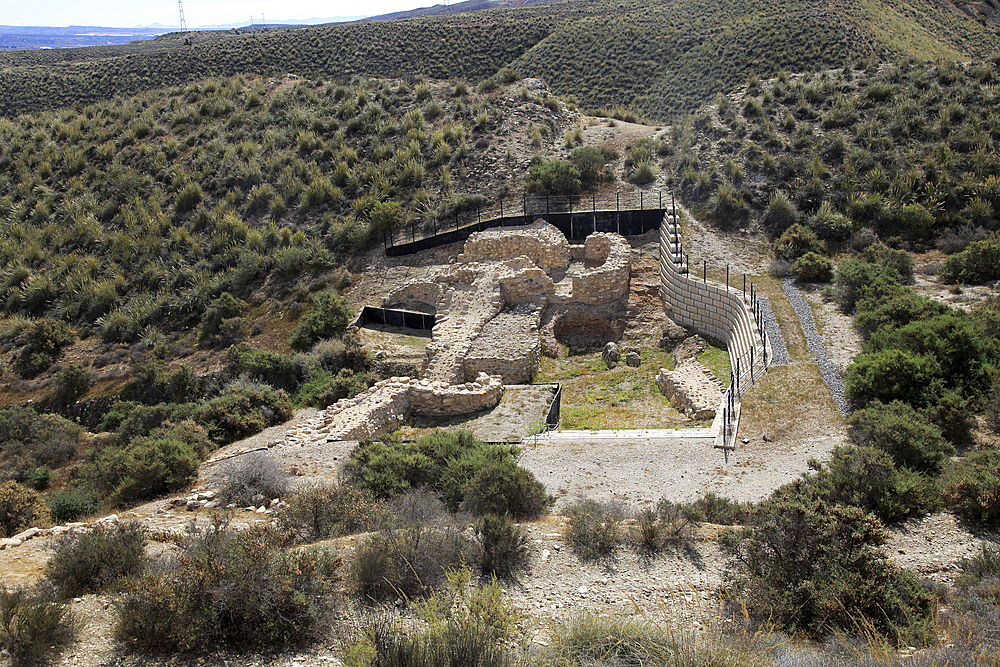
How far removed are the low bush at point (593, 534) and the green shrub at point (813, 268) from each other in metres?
12.9

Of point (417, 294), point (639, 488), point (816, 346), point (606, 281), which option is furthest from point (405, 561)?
point (417, 294)

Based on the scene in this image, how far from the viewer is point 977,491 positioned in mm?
8336

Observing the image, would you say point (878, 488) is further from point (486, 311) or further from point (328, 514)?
point (486, 311)

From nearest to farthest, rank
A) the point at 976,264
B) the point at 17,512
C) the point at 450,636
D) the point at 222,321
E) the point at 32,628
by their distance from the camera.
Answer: the point at 450,636 < the point at 32,628 < the point at 17,512 < the point at 976,264 < the point at 222,321

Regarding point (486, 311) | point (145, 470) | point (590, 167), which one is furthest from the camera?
point (590, 167)

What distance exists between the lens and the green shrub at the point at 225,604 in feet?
20.1

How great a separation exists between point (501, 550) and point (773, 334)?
35.8ft

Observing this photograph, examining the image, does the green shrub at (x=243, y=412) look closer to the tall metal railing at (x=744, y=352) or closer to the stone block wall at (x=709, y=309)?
the tall metal railing at (x=744, y=352)

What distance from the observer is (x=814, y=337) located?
15.7 metres

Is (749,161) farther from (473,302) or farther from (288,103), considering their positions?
(288,103)

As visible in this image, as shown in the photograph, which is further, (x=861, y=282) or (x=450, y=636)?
(x=861, y=282)

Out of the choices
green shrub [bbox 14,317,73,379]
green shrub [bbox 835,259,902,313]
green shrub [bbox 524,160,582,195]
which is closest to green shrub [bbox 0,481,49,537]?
green shrub [bbox 14,317,73,379]

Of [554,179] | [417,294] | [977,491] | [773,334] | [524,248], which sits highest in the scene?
[554,179]

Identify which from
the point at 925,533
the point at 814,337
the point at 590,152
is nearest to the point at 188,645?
the point at 925,533
